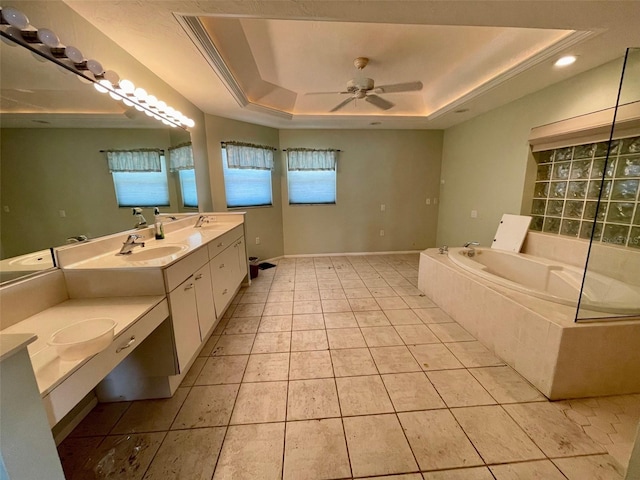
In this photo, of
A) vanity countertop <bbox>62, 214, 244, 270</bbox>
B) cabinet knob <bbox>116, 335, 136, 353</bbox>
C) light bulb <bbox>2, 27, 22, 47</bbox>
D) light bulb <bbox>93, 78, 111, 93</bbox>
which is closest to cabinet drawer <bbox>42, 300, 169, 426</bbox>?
cabinet knob <bbox>116, 335, 136, 353</bbox>

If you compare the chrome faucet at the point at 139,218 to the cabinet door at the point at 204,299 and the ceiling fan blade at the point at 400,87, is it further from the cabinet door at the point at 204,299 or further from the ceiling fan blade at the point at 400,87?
the ceiling fan blade at the point at 400,87

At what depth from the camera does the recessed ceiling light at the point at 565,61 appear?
202cm

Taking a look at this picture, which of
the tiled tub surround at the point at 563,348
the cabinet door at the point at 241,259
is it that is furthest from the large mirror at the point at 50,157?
the tiled tub surround at the point at 563,348

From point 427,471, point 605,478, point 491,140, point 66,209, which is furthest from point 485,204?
point 66,209

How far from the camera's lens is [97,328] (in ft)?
3.50

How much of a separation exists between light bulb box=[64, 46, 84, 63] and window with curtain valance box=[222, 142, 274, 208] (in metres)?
2.24

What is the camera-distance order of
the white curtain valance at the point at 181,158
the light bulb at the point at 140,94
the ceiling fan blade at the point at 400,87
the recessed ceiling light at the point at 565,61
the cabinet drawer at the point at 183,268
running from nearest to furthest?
1. the cabinet drawer at the point at 183,268
2. the light bulb at the point at 140,94
3. the recessed ceiling light at the point at 565,61
4. the white curtain valance at the point at 181,158
5. the ceiling fan blade at the point at 400,87

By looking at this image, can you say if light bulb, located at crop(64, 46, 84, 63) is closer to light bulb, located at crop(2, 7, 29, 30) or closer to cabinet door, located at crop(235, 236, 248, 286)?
light bulb, located at crop(2, 7, 29, 30)

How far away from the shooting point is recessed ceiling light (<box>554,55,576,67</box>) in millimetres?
2017

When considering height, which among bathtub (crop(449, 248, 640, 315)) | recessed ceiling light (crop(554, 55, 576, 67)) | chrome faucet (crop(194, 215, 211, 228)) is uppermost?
recessed ceiling light (crop(554, 55, 576, 67))

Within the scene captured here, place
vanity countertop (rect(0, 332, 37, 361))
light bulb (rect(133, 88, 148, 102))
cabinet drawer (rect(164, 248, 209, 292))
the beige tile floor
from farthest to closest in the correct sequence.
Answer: light bulb (rect(133, 88, 148, 102))
cabinet drawer (rect(164, 248, 209, 292))
the beige tile floor
vanity countertop (rect(0, 332, 37, 361))

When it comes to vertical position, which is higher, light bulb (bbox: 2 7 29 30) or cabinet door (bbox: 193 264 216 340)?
light bulb (bbox: 2 7 29 30)

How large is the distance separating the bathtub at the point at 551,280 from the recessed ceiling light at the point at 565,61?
1708mm

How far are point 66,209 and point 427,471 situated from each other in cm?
238
